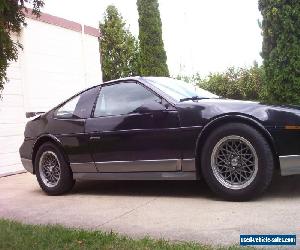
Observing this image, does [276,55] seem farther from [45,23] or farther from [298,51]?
[45,23]

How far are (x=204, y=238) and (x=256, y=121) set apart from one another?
159 centimetres

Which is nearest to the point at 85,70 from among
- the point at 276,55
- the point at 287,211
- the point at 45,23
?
the point at 45,23

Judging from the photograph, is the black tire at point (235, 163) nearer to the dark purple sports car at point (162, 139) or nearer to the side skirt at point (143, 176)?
the dark purple sports car at point (162, 139)

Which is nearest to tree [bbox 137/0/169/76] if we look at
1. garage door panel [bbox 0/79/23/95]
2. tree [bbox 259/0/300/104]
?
garage door panel [bbox 0/79/23/95]

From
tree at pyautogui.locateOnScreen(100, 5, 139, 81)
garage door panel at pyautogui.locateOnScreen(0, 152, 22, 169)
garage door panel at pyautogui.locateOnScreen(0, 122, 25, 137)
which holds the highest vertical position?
tree at pyautogui.locateOnScreen(100, 5, 139, 81)

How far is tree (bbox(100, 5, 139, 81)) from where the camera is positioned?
26.7m

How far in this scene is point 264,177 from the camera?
512 centimetres

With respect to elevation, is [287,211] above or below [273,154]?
below

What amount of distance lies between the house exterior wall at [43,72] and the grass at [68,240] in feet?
16.4

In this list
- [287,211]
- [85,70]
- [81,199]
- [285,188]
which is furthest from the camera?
[85,70]

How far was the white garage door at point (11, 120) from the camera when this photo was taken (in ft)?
31.1

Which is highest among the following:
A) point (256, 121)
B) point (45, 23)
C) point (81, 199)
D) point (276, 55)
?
point (45, 23)

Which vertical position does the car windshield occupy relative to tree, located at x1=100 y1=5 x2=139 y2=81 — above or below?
below

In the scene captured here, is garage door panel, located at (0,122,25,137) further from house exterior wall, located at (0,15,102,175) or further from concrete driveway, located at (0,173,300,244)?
concrete driveway, located at (0,173,300,244)
